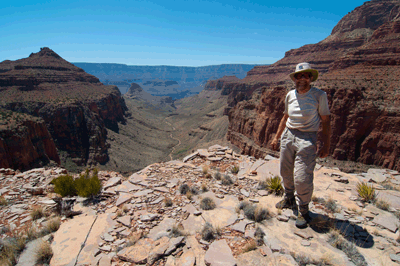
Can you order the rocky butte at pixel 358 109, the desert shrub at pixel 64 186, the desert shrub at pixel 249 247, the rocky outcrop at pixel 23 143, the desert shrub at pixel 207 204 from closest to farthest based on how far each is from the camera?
1. the desert shrub at pixel 249 247
2. the desert shrub at pixel 207 204
3. the desert shrub at pixel 64 186
4. the rocky outcrop at pixel 23 143
5. the rocky butte at pixel 358 109

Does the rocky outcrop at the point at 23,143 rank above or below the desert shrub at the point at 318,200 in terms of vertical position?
below

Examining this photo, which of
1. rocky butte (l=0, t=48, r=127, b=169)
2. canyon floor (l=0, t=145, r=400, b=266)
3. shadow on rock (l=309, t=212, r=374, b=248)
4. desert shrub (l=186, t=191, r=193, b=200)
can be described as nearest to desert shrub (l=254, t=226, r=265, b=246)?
canyon floor (l=0, t=145, r=400, b=266)

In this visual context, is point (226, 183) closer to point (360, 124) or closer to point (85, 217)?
point (85, 217)

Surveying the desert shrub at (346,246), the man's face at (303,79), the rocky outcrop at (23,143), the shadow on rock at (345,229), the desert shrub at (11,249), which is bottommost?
the rocky outcrop at (23,143)

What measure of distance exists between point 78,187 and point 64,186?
0.73 meters

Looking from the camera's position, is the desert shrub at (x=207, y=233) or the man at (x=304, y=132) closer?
the desert shrub at (x=207, y=233)

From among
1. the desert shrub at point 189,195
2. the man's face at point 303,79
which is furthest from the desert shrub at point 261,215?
the man's face at point 303,79

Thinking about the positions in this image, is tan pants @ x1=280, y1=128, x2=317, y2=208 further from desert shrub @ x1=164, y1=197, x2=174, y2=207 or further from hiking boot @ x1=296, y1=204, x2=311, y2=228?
desert shrub @ x1=164, y1=197, x2=174, y2=207

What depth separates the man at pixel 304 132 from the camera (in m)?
4.85

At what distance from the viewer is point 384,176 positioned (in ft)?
30.2

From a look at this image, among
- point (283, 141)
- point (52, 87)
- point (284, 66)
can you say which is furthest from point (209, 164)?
point (284, 66)

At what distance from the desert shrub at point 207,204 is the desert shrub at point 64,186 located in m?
4.79

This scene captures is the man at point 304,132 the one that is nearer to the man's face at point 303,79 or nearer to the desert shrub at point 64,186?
the man's face at point 303,79

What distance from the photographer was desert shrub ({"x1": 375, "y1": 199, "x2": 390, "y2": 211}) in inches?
235
